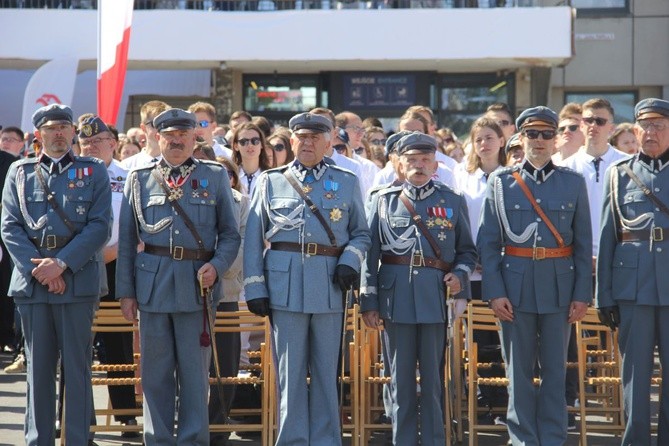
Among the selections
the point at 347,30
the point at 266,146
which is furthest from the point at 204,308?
the point at 347,30

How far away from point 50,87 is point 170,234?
8607mm

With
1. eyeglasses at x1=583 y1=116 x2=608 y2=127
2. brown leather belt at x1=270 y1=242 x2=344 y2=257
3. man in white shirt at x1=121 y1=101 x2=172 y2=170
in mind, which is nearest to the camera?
brown leather belt at x1=270 y1=242 x2=344 y2=257

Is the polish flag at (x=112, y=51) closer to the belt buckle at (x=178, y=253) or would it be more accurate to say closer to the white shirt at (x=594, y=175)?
the white shirt at (x=594, y=175)

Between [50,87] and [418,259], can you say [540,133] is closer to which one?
[418,259]

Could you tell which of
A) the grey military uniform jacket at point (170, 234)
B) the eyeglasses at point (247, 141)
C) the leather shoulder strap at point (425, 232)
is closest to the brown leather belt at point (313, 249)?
the grey military uniform jacket at point (170, 234)

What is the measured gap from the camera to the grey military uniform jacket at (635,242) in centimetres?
737

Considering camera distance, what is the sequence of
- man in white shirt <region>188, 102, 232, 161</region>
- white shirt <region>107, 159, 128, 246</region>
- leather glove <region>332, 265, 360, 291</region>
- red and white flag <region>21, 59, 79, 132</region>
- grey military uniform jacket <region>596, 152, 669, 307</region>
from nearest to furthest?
leather glove <region>332, 265, 360, 291</region> → grey military uniform jacket <region>596, 152, 669, 307</region> → white shirt <region>107, 159, 128, 246</region> → man in white shirt <region>188, 102, 232, 161</region> → red and white flag <region>21, 59, 79, 132</region>

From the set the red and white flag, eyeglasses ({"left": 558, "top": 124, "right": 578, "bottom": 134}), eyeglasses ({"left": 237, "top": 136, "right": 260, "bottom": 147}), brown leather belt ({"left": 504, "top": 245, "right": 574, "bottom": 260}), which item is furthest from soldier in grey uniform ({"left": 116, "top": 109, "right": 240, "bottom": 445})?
the red and white flag

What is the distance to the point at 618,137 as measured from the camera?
447 inches

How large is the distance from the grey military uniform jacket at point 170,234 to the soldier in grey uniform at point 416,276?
35.7 inches

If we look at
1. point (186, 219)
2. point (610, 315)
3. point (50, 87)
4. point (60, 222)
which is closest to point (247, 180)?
point (186, 219)

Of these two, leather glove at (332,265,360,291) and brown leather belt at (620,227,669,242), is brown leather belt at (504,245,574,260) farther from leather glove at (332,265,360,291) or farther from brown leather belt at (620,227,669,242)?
leather glove at (332,265,360,291)

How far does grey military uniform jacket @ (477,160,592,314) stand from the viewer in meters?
7.45

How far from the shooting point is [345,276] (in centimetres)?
714
